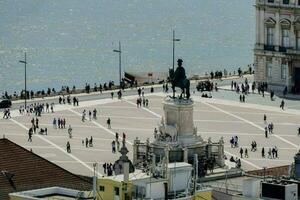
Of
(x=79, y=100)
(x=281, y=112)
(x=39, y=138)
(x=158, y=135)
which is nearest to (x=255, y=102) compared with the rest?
(x=281, y=112)

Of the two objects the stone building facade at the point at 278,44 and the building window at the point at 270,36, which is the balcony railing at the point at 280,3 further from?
the building window at the point at 270,36

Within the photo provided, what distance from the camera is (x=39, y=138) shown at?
347 ft

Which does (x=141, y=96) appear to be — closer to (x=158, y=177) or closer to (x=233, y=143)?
(x=233, y=143)

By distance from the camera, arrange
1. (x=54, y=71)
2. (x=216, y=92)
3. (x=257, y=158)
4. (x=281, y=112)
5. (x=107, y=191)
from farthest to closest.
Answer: (x=54, y=71)
(x=216, y=92)
(x=281, y=112)
(x=257, y=158)
(x=107, y=191)

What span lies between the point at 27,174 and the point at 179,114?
1684 centimetres

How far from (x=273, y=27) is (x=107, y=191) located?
74566 millimetres

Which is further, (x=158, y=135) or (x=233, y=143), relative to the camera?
(x=233, y=143)

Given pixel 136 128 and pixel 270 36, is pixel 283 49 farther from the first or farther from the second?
pixel 136 128

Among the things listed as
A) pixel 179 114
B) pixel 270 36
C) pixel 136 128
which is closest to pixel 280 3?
pixel 270 36

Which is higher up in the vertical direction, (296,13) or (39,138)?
(296,13)

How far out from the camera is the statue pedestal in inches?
3322

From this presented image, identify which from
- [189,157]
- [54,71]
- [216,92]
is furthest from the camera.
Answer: [54,71]

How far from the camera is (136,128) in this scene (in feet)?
361

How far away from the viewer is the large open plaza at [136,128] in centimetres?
9931
